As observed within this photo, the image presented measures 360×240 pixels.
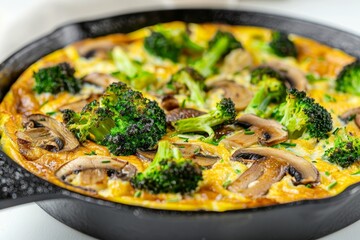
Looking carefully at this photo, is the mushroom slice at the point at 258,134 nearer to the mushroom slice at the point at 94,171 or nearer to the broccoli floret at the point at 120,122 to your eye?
the broccoli floret at the point at 120,122

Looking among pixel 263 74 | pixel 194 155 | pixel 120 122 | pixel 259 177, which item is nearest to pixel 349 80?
pixel 263 74

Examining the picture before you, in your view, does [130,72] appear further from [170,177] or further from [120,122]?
[170,177]

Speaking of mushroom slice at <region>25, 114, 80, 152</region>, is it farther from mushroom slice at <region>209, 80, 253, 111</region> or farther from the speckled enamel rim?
mushroom slice at <region>209, 80, 253, 111</region>

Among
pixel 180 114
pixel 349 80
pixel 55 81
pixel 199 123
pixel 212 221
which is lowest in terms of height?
pixel 212 221

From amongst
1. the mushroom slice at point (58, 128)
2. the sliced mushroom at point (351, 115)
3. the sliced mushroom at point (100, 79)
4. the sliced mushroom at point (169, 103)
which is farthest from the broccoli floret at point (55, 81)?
the sliced mushroom at point (351, 115)

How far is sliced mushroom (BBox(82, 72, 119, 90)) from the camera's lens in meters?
5.66

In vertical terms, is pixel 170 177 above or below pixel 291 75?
below

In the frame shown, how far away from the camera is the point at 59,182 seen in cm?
430

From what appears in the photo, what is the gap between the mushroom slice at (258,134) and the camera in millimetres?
4785

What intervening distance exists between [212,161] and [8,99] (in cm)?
194

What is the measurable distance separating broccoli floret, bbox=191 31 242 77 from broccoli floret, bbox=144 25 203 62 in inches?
6.3

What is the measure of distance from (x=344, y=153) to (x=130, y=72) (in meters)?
2.17

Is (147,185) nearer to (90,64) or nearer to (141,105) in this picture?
(141,105)

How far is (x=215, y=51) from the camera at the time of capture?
613cm
